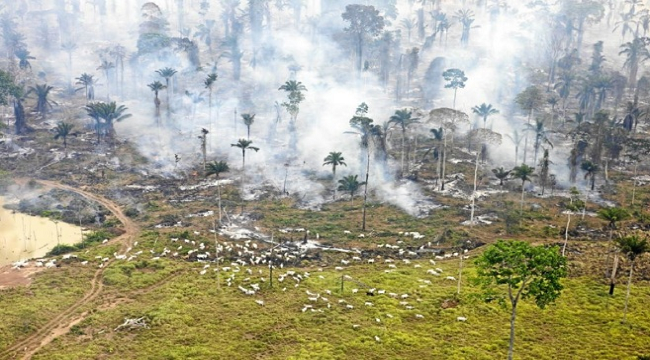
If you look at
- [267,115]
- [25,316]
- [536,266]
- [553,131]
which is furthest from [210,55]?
[536,266]

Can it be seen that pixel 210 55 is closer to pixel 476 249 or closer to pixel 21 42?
pixel 21 42

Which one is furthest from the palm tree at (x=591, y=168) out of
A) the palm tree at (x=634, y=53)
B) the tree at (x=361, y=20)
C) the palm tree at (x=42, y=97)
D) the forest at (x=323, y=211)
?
the palm tree at (x=42, y=97)

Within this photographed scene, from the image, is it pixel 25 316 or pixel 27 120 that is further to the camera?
pixel 27 120

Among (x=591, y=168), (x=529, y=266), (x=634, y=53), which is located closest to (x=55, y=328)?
(x=529, y=266)

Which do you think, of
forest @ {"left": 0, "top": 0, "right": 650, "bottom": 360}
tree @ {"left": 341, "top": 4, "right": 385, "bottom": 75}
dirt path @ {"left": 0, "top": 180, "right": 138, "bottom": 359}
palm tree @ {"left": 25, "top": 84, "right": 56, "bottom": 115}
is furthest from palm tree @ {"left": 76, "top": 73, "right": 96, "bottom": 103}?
dirt path @ {"left": 0, "top": 180, "right": 138, "bottom": 359}

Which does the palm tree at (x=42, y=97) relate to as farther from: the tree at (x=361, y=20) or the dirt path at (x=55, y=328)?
the tree at (x=361, y=20)

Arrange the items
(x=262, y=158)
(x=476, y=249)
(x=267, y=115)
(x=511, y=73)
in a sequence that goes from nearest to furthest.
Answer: (x=476, y=249) → (x=262, y=158) → (x=267, y=115) → (x=511, y=73)

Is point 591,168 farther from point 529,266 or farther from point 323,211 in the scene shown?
point 529,266
